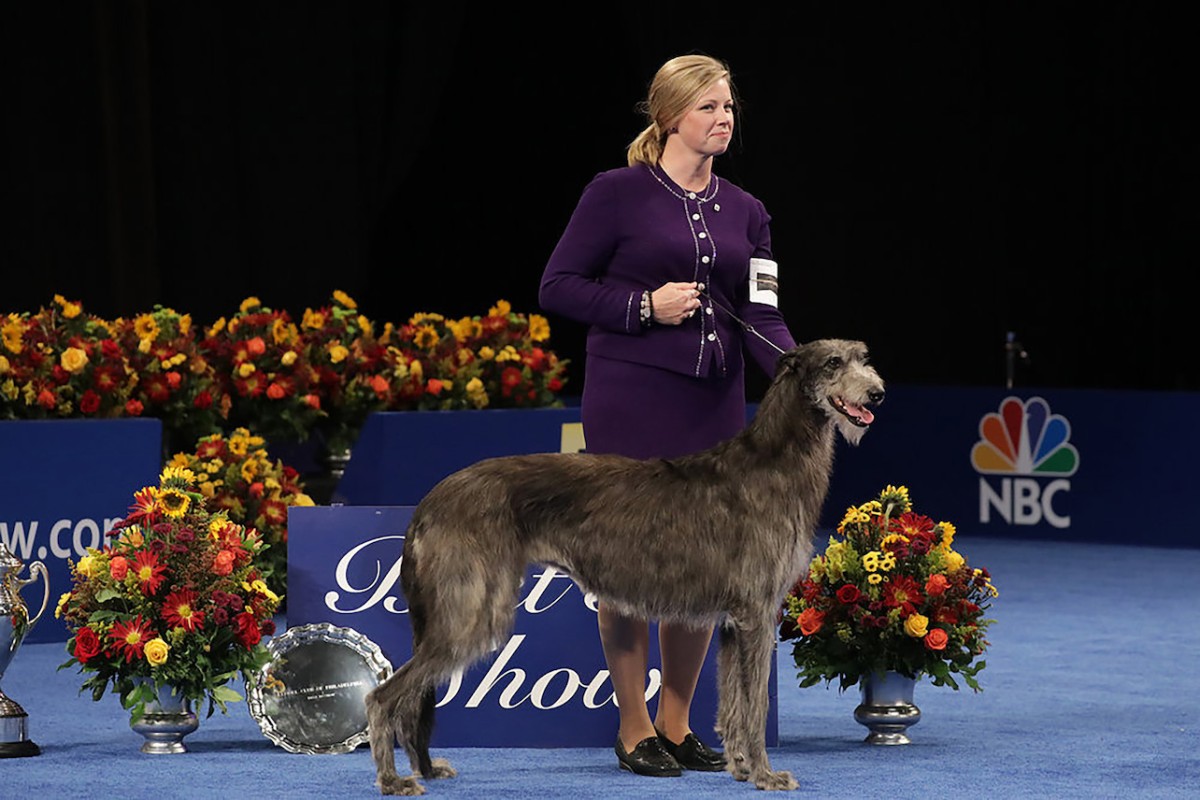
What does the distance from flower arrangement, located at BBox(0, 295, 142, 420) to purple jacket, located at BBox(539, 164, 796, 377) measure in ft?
10.9

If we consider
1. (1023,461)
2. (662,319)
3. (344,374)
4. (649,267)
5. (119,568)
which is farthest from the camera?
(1023,461)

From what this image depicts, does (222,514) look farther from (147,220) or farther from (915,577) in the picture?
(147,220)

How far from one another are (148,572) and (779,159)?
8229 mm

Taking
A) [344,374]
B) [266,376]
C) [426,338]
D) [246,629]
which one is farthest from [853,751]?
[426,338]

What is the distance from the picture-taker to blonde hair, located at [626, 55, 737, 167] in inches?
186

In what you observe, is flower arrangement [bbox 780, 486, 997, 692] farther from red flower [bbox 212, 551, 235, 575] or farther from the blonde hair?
red flower [bbox 212, 551, 235, 575]

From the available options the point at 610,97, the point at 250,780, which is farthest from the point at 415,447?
the point at 610,97

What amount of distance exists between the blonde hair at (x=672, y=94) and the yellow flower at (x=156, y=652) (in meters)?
1.62

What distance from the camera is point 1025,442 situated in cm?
1012

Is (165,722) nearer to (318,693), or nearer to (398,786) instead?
(318,693)

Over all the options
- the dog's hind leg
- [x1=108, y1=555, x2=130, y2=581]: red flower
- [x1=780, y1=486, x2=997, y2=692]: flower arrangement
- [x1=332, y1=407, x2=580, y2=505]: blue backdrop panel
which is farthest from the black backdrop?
the dog's hind leg

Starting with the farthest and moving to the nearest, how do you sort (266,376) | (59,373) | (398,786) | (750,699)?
(266,376), (59,373), (750,699), (398,786)

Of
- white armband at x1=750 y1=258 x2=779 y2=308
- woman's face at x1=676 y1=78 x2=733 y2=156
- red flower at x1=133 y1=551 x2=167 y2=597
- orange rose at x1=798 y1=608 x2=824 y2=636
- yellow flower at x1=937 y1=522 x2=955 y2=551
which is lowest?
orange rose at x1=798 y1=608 x2=824 y2=636

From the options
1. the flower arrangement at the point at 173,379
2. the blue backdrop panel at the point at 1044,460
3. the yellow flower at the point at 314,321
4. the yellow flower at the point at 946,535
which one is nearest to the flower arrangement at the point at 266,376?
the flower arrangement at the point at 173,379
